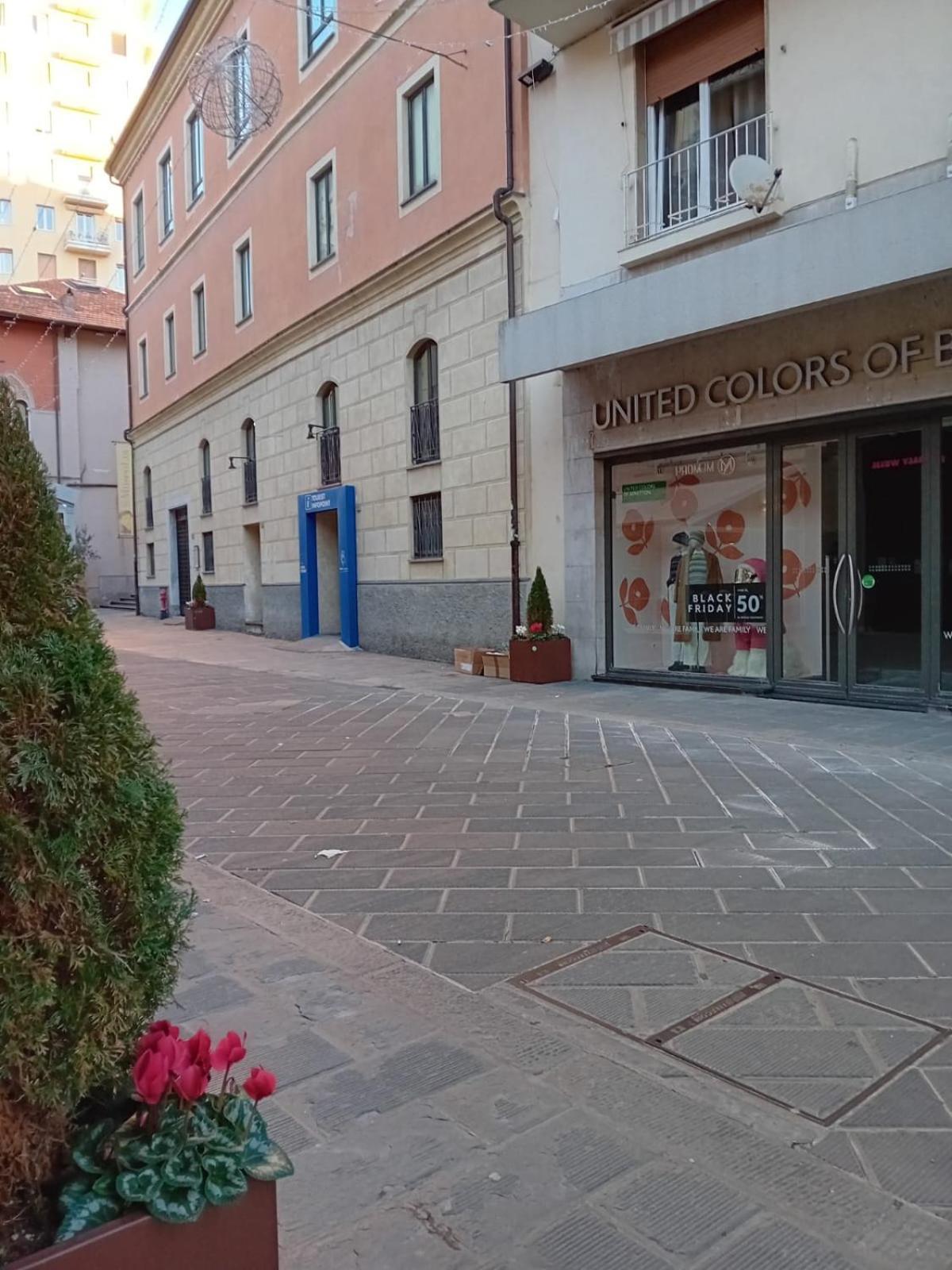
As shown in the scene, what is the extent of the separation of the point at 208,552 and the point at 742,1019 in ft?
71.8

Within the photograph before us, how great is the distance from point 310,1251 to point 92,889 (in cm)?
91

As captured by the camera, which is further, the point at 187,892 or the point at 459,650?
the point at 459,650

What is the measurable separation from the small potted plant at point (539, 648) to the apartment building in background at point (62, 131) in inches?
1920

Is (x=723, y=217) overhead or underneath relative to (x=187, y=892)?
overhead

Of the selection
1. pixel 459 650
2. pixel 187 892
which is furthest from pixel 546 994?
pixel 459 650

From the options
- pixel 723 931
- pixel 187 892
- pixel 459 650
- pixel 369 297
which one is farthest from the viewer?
pixel 369 297

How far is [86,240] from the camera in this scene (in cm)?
5416

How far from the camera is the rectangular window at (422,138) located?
1348cm

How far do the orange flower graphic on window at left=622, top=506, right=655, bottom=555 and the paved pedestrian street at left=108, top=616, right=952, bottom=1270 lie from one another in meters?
4.41

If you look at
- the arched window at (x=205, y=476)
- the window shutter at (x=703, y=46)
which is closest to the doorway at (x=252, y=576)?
the arched window at (x=205, y=476)

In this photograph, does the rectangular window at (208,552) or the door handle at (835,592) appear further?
the rectangular window at (208,552)

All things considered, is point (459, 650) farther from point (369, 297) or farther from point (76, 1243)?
point (76, 1243)

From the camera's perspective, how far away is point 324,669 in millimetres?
13414

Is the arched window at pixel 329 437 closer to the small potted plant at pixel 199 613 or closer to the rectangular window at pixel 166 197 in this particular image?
the small potted plant at pixel 199 613
